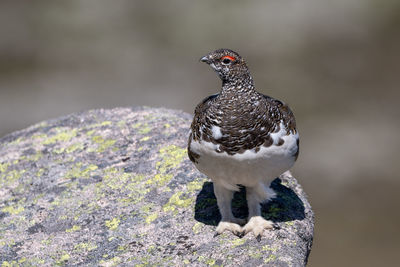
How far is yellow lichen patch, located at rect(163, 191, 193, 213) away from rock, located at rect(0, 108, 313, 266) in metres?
0.01

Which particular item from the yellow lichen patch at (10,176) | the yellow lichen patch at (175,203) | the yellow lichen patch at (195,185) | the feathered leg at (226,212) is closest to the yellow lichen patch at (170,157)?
the yellow lichen patch at (195,185)

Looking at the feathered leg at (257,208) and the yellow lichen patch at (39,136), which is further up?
the yellow lichen patch at (39,136)

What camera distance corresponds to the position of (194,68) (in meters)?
16.8

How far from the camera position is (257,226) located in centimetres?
486

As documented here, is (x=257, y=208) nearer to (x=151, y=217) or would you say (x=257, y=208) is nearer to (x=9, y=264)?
(x=151, y=217)

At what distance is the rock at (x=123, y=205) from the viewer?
15.8 ft

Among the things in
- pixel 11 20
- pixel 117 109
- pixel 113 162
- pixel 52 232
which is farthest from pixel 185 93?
pixel 52 232

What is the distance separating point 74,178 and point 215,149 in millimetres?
1919

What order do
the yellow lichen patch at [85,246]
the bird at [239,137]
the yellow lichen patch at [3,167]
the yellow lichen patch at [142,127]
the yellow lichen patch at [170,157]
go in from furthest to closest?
the yellow lichen patch at [142,127] → the yellow lichen patch at [3,167] → the yellow lichen patch at [170,157] → the yellow lichen patch at [85,246] → the bird at [239,137]

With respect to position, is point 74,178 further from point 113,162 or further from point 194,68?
point 194,68

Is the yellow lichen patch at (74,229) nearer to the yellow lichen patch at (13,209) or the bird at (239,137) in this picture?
the yellow lichen patch at (13,209)

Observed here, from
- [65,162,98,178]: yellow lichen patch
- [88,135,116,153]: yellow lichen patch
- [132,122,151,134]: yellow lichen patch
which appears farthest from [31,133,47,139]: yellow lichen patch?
[132,122,151,134]: yellow lichen patch

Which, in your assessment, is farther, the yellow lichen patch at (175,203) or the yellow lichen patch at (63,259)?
the yellow lichen patch at (175,203)

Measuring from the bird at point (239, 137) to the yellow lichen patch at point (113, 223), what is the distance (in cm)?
91
